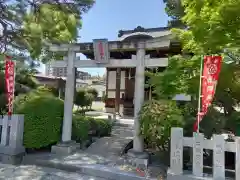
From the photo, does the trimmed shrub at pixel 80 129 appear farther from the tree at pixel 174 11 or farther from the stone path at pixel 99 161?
the tree at pixel 174 11

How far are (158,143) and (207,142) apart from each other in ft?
4.41

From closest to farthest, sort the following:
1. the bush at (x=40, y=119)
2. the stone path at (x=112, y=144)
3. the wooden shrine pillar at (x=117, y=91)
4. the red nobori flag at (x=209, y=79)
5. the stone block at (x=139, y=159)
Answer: the red nobori flag at (x=209, y=79)
the stone block at (x=139, y=159)
the bush at (x=40, y=119)
the stone path at (x=112, y=144)
the wooden shrine pillar at (x=117, y=91)

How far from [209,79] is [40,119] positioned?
5.10 meters

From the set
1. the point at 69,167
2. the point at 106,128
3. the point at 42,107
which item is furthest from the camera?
the point at 106,128

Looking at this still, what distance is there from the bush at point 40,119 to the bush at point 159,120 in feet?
9.82

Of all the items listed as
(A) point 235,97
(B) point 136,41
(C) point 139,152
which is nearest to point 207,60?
(A) point 235,97

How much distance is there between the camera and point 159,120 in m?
5.73

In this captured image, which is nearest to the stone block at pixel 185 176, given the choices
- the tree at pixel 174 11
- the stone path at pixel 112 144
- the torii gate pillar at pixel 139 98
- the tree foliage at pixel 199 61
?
the tree foliage at pixel 199 61

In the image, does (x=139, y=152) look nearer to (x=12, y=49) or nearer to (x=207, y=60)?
(x=207, y=60)

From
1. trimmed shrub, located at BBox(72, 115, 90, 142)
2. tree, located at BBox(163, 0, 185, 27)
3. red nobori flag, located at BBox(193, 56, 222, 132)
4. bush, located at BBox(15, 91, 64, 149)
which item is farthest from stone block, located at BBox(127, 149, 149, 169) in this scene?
tree, located at BBox(163, 0, 185, 27)

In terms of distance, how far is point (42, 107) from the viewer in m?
7.27

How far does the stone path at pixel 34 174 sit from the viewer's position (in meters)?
5.73

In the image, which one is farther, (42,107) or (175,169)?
(42,107)

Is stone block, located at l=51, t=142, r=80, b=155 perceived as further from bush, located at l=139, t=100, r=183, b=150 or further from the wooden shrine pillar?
the wooden shrine pillar
